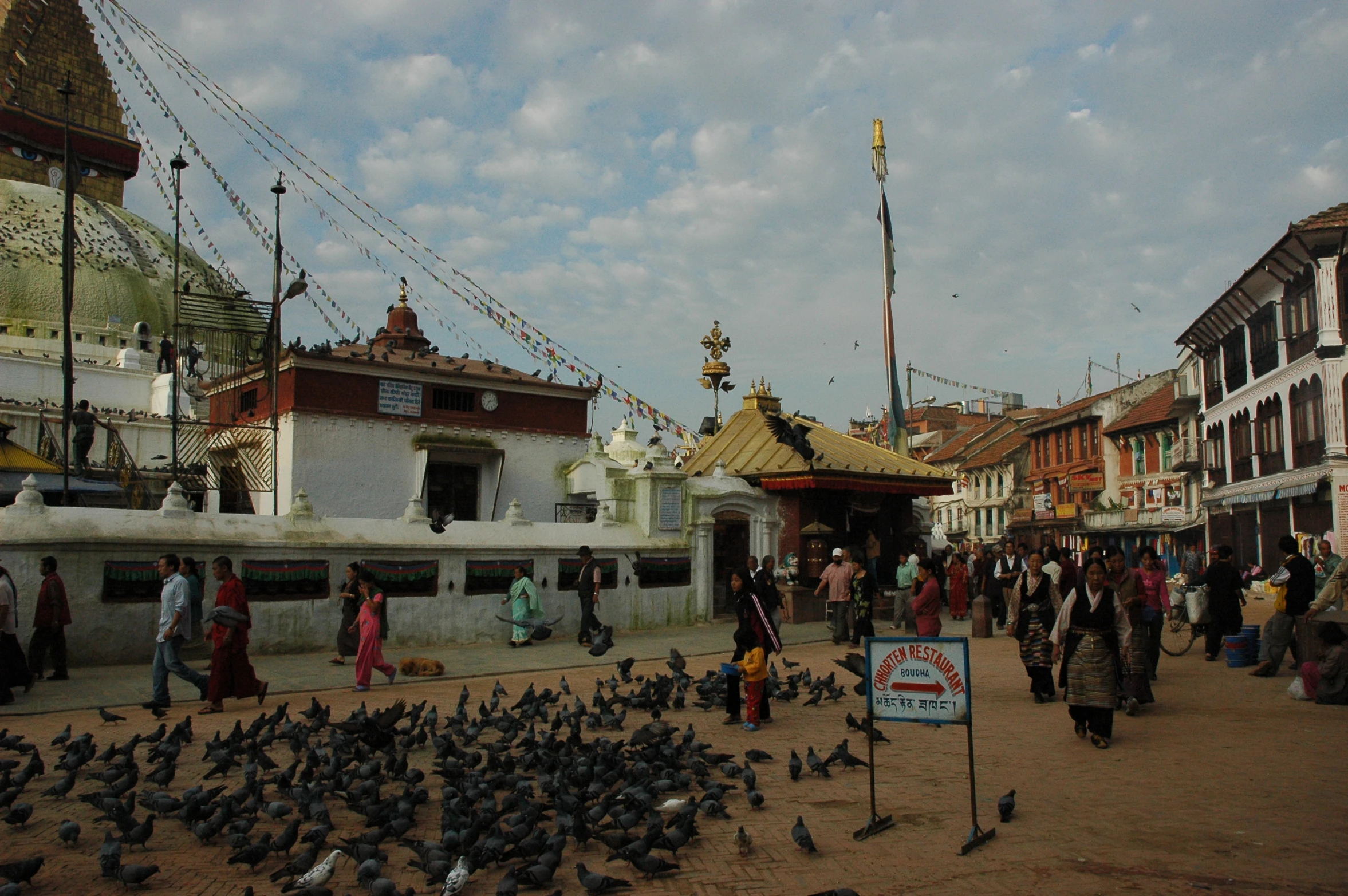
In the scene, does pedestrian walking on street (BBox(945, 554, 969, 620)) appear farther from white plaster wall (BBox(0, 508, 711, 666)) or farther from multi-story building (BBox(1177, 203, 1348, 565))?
multi-story building (BBox(1177, 203, 1348, 565))

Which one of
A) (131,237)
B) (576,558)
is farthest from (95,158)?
(576,558)

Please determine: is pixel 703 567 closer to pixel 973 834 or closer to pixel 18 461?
pixel 18 461

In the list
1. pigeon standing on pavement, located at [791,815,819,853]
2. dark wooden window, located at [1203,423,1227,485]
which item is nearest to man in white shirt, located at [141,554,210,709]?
pigeon standing on pavement, located at [791,815,819,853]

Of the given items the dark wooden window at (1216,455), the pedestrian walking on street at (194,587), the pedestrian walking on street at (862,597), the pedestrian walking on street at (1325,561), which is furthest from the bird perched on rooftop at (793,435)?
the dark wooden window at (1216,455)

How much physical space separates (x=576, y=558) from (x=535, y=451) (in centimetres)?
643

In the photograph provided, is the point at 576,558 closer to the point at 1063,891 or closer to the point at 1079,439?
the point at 1063,891

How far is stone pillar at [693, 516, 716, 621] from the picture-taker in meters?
21.7

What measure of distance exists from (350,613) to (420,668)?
4.12ft

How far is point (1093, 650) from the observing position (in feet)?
29.6

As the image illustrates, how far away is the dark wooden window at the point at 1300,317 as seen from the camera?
27.0 meters

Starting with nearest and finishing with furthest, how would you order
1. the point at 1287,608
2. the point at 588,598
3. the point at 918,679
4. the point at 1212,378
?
the point at 918,679
the point at 1287,608
the point at 588,598
the point at 1212,378

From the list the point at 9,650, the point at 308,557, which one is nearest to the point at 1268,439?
the point at 308,557

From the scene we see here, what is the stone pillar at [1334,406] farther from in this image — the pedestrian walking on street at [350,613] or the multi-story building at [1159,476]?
the pedestrian walking on street at [350,613]

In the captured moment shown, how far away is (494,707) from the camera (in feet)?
33.3
